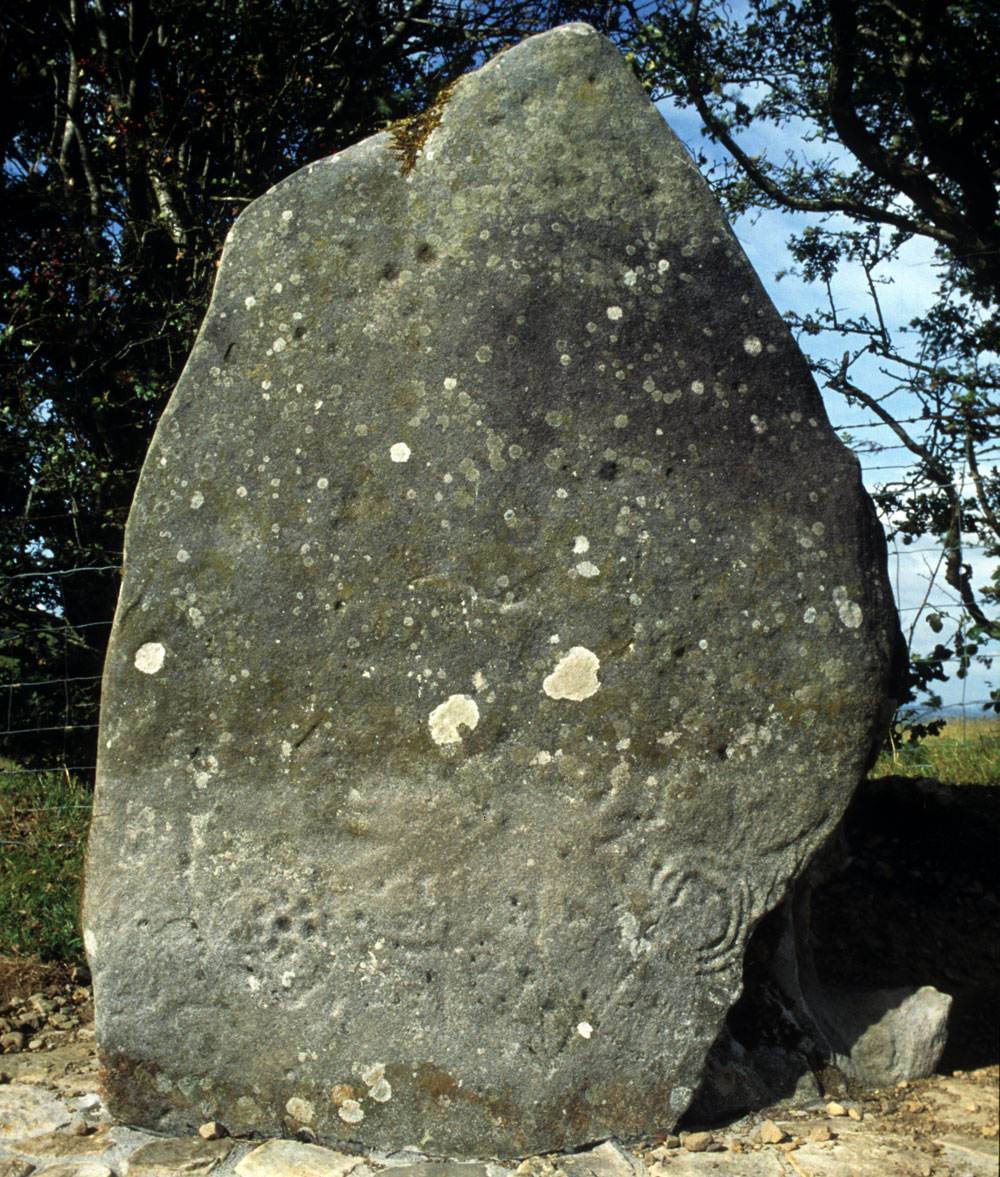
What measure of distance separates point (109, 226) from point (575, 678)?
4.60m

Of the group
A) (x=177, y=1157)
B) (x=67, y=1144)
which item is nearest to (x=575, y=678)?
(x=177, y=1157)

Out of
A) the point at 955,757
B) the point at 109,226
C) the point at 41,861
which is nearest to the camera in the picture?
the point at 41,861

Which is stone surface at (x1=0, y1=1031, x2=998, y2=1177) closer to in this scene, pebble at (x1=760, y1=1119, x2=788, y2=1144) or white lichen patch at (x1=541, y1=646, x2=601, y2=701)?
pebble at (x1=760, y1=1119, x2=788, y2=1144)

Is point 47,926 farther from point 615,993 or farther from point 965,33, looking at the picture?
point 965,33

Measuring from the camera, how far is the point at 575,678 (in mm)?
2404

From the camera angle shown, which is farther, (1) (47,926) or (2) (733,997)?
(1) (47,926)

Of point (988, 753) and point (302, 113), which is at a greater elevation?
point (302, 113)

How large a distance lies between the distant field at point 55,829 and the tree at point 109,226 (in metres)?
Answer: 0.48

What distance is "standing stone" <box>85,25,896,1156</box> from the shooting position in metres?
2.36

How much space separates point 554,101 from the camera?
2600 mm

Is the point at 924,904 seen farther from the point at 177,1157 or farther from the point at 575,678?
the point at 177,1157

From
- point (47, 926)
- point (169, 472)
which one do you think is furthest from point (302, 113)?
point (47, 926)

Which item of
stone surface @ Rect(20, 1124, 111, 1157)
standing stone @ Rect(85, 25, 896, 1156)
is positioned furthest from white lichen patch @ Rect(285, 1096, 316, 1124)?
stone surface @ Rect(20, 1124, 111, 1157)

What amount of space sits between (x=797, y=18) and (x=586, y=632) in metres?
6.05
